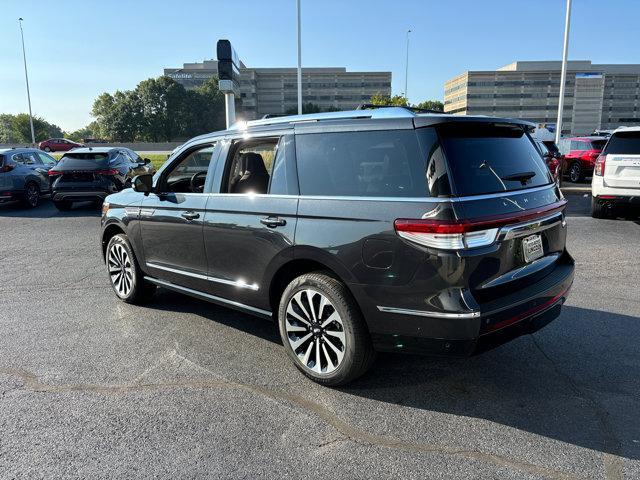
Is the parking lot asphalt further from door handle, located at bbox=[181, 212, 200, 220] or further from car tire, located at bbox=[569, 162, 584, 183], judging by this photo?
car tire, located at bbox=[569, 162, 584, 183]

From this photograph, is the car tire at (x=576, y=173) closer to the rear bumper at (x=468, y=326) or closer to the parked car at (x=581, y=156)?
the parked car at (x=581, y=156)

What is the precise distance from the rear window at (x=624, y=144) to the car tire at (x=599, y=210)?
1.26 m

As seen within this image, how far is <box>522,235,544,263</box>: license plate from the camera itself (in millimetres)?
3137

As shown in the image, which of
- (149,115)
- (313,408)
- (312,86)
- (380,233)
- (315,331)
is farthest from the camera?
(312,86)

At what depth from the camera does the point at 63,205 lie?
43.0 ft

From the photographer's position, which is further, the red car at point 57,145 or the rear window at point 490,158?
the red car at point 57,145

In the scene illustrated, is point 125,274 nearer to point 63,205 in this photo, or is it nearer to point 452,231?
point 452,231

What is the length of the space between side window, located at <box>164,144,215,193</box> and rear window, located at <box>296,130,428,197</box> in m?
1.27

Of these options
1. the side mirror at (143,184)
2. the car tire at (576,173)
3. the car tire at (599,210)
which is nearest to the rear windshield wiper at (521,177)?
the side mirror at (143,184)

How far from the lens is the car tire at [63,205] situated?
504 inches

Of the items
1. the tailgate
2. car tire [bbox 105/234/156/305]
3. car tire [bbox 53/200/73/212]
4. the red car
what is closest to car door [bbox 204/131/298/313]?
car tire [bbox 105/234/156/305]

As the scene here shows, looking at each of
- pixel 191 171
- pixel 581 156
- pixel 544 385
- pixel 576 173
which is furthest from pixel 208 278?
pixel 576 173

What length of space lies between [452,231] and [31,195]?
14.3 meters

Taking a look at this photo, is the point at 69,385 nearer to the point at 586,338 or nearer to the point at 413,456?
the point at 413,456
